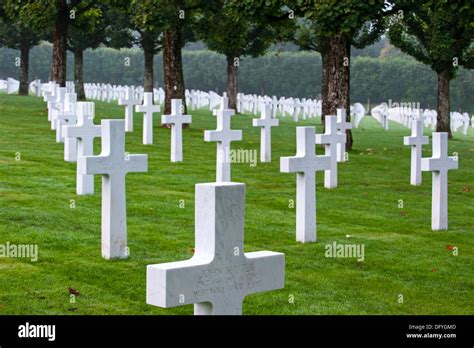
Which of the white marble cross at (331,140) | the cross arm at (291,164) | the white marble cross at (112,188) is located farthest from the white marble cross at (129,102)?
the white marble cross at (112,188)

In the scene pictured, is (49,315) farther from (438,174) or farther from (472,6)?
(472,6)

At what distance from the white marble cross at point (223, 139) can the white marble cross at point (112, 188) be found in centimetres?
648

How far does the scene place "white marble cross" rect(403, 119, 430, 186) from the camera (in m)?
20.0

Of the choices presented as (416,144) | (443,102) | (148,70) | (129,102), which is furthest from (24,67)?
(416,144)

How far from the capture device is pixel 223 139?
18.5 metres

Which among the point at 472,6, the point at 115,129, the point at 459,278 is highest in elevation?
the point at 472,6

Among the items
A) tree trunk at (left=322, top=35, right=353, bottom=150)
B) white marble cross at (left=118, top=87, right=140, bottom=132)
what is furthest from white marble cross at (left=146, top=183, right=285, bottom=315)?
white marble cross at (left=118, top=87, right=140, bottom=132)

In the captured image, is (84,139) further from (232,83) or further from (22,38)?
(22,38)

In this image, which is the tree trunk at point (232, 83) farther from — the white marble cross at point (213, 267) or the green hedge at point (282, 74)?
the white marble cross at point (213, 267)

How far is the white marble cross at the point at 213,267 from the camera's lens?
6434 mm

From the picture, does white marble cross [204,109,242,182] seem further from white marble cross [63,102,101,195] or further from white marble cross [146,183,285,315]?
white marble cross [146,183,285,315]

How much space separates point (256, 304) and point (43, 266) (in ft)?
7.93

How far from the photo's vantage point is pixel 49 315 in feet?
29.8
